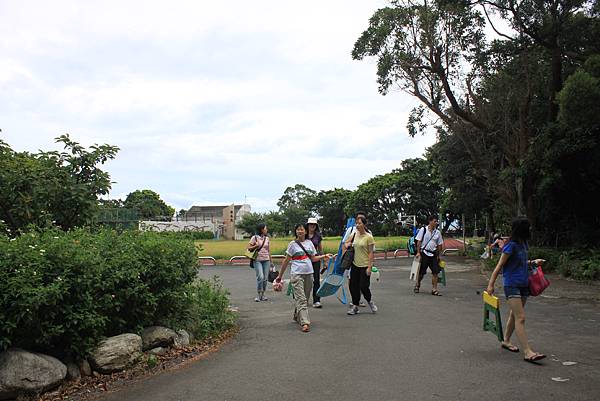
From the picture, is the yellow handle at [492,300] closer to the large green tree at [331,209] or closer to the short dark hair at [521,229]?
the short dark hair at [521,229]

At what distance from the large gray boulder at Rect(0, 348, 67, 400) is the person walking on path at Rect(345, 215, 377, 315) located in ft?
18.5

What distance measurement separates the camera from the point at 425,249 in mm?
12391

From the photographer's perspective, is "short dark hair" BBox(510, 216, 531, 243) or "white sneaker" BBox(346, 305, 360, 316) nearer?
"short dark hair" BBox(510, 216, 531, 243)

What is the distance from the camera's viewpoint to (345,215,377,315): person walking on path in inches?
385

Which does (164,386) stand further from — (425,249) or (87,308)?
(425,249)

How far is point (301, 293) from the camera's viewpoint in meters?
8.79

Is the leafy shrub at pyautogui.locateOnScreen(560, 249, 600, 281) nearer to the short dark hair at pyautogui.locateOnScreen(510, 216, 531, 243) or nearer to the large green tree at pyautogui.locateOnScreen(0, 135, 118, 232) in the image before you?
the short dark hair at pyautogui.locateOnScreen(510, 216, 531, 243)

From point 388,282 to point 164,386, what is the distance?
37.7 ft

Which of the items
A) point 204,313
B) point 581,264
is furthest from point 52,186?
point 581,264

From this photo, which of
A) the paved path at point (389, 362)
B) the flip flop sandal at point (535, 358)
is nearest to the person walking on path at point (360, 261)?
the paved path at point (389, 362)

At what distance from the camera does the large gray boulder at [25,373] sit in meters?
4.92

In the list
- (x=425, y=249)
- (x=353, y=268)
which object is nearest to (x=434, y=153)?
(x=425, y=249)

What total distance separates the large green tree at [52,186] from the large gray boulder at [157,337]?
9.24 ft

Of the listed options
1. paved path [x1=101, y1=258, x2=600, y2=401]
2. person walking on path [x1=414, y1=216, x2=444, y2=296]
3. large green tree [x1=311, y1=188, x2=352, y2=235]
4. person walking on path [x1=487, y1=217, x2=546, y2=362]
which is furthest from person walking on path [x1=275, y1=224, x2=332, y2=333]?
large green tree [x1=311, y1=188, x2=352, y2=235]
